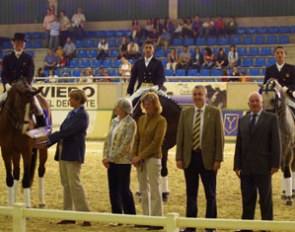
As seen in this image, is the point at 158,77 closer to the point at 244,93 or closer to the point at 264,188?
the point at 264,188

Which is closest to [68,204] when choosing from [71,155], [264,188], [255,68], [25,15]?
[71,155]

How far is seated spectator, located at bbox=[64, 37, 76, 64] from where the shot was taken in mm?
34500

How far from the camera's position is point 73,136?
10.3 meters

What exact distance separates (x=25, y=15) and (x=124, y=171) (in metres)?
30.9

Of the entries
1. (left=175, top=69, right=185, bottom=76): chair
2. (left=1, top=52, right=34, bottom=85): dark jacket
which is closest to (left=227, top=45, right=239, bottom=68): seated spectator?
(left=175, top=69, right=185, bottom=76): chair

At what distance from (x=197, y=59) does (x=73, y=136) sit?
65.8 ft

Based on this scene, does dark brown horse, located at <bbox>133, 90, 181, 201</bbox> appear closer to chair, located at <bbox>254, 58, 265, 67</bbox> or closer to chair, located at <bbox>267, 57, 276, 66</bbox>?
chair, located at <bbox>254, 58, 265, 67</bbox>

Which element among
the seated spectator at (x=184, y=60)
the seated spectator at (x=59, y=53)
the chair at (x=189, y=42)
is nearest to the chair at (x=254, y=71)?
the seated spectator at (x=184, y=60)

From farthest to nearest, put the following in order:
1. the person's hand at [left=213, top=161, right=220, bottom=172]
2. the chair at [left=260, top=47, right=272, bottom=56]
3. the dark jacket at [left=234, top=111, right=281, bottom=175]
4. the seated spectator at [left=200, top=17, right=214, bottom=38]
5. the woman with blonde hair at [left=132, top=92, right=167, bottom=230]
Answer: the seated spectator at [left=200, top=17, right=214, bottom=38], the chair at [left=260, top=47, right=272, bottom=56], the woman with blonde hair at [left=132, top=92, right=167, bottom=230], the person's hand at [left=213, top=161, right=220, bottom=172], the dark jacket at [left=234, top=111, right=281, bottom=175]

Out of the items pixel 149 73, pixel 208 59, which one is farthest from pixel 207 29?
pixel 149 73

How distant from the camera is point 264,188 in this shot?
9188 millimetres

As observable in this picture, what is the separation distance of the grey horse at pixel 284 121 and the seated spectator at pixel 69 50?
23.0 metres

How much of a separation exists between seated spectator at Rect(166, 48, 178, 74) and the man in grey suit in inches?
783

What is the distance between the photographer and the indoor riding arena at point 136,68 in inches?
484
